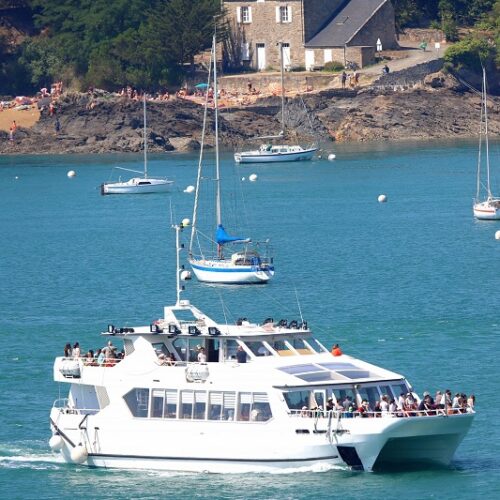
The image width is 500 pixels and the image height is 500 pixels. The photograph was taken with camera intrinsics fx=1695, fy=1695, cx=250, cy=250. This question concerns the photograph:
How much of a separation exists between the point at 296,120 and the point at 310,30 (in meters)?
8.88

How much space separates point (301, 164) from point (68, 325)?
7641 cm

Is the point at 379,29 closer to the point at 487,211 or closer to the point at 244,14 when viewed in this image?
the point at 244,14

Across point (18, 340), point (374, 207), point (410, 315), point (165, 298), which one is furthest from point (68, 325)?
point (374, 207)

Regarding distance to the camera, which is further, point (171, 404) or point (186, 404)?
point (171, 404)

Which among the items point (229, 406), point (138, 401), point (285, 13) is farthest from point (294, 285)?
point (285, 13)

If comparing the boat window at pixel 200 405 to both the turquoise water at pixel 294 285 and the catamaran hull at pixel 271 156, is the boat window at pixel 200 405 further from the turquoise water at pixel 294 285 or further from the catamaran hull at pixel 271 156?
the catamaran hull at pixel 271 156

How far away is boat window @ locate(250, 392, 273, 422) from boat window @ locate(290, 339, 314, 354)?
235 cm

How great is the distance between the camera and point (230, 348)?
4275 centimetres

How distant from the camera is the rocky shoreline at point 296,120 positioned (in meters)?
151

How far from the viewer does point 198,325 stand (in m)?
43.7

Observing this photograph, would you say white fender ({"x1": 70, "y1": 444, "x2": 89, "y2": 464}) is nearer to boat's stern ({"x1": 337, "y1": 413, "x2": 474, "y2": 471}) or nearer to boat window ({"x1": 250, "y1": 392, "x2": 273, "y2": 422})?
boat window ({"x1": 250, "y1": 392, "x2": 273, "y2": 422})

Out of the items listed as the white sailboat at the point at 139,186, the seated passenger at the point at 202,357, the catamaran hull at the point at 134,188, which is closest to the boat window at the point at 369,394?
the seated passenger at the point at 202,357

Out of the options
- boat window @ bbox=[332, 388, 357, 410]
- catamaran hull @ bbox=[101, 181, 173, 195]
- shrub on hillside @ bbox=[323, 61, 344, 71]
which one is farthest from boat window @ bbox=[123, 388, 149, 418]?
shrub on hillside @ bbox=[323, 61, 344, 71]

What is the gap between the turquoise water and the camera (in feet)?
138
